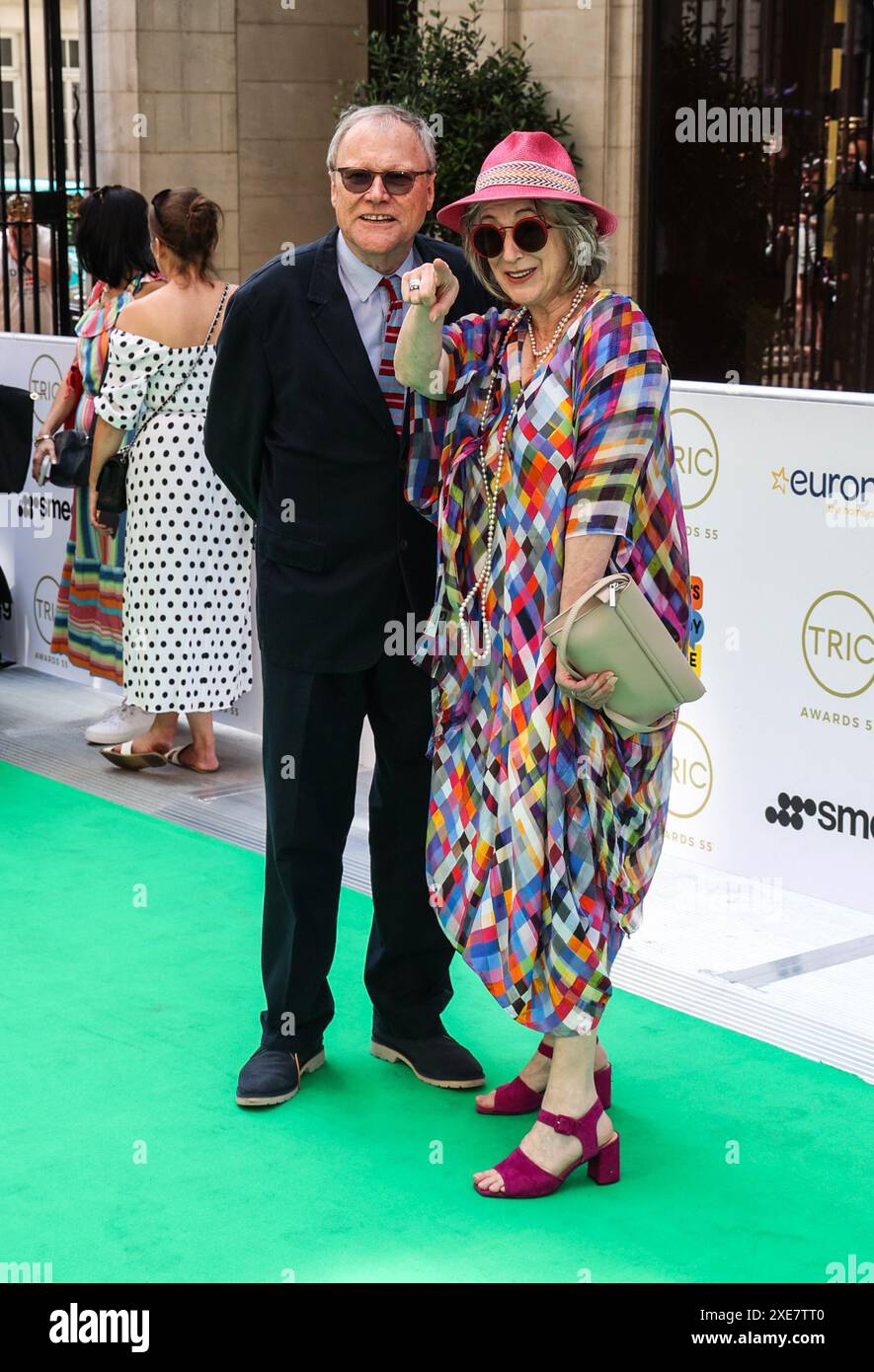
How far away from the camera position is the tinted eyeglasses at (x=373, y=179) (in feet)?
12.0

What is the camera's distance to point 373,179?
3.67 meters

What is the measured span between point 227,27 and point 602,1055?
9.25 metres

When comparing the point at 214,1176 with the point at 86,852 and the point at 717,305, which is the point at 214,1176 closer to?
the point at 86,852

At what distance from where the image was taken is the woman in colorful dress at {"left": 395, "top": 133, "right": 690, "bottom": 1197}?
3377mm

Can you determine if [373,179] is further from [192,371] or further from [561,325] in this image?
[192,371]

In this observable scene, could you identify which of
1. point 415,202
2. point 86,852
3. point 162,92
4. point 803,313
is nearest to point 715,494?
point 415,202

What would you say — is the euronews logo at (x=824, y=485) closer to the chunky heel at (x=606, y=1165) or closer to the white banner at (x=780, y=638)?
the white banner at (x=780, y=638)

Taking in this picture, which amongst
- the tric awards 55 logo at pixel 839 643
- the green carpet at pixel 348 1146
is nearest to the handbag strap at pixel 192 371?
the green carpet at pixel 348 1146

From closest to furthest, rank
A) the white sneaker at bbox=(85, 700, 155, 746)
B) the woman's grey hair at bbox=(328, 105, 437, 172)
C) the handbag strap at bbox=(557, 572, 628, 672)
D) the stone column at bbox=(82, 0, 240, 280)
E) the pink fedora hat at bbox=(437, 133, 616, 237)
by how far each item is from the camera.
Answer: the handbag strap at bbox=(557, 572, 628, 672), the pink fedora hat at bbox=(437, 133, 616, 237), the woman's grey hair at bbox=(328, 105, 437, 172), the white sneaker at bbox=(85, 700, 155, 746), the stone column at bbox=(82, 0, 240, 280)

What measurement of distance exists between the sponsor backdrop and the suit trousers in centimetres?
145

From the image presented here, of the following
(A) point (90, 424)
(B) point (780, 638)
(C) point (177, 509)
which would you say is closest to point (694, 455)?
(B) point (780, 638)

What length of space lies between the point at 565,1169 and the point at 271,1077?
0.76 meters

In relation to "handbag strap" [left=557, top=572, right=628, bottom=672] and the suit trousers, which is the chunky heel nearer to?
the suit trousers

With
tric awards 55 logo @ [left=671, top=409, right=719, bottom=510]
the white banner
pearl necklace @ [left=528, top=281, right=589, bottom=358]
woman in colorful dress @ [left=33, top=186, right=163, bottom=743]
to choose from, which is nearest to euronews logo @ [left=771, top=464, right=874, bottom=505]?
the white banner
